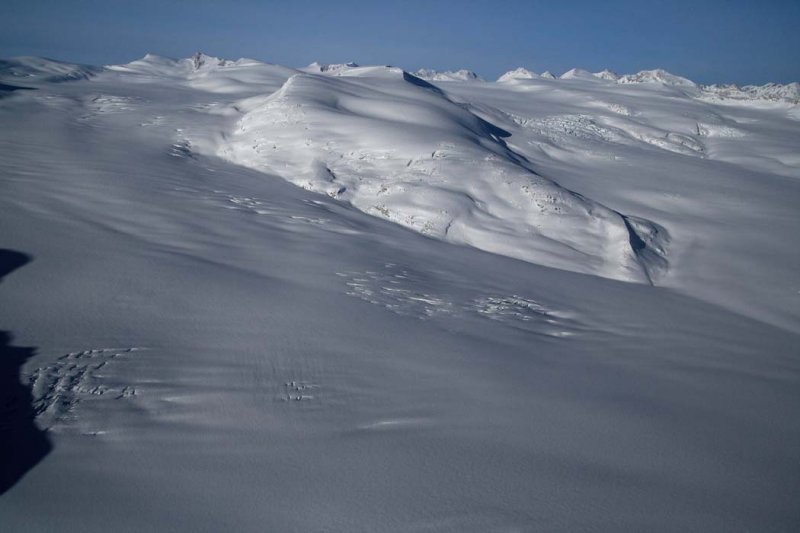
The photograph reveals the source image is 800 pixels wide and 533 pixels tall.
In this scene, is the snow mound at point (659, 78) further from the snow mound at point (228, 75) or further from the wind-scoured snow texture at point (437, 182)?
the wind-scoured snow texture at point (437, 182)

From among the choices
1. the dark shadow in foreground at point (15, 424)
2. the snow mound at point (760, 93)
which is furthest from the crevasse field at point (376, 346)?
the snow mound at point (760, 93)

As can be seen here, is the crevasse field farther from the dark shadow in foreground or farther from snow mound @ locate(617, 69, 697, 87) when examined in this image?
snow mound @ locate(617, 69, 697, 87)

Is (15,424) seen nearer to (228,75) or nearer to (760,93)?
(228,75)

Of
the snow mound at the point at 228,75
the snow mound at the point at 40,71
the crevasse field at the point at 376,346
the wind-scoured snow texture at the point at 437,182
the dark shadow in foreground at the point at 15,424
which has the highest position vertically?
the snow mound at the point at 228,75

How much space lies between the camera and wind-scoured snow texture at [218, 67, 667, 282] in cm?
976

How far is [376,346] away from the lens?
4.54 meters

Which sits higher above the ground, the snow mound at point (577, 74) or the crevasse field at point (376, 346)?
the snow mound at point (577, 74)

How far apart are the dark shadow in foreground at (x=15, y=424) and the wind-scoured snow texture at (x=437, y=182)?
23.1ft

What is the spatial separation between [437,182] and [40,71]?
103ft

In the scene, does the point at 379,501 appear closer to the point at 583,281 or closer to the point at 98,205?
the point at 583,281

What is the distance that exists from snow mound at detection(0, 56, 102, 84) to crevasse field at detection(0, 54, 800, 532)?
18.1 meters

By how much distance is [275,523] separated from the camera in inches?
96.9

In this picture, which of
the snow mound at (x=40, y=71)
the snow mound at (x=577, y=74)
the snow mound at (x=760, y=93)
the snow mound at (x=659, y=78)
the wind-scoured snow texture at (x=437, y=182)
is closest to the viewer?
the wind-scoured snow texture at (x=437, y=182)

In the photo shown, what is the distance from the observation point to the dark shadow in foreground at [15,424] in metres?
2.65
